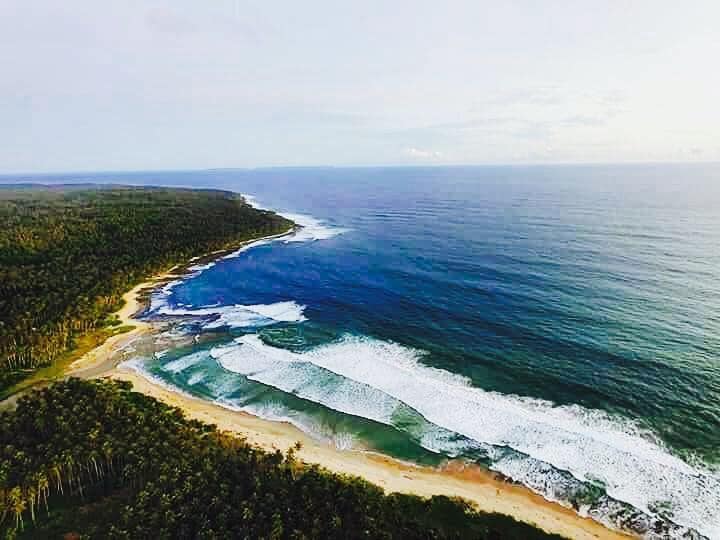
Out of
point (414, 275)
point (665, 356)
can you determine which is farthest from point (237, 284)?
point (665, 356)

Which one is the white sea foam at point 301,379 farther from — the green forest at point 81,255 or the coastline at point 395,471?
the green forest at point 81,255

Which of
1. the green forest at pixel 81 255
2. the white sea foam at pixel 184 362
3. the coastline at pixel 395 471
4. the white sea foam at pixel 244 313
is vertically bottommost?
the coastline at pixel 395 471

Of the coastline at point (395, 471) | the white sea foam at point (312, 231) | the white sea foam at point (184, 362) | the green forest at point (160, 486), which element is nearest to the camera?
the green forest at point (160, 486)

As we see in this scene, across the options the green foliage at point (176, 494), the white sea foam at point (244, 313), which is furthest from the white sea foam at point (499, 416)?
the green foliage at point (176, 494)

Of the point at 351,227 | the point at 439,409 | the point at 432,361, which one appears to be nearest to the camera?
the point at 439,409

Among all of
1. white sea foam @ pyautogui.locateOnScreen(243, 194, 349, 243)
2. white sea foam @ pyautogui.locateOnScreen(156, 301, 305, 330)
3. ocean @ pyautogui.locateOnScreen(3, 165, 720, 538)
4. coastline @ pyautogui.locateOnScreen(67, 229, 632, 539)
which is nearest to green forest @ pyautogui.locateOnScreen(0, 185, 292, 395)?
white sea foam @ pyautogui.locateOnScreen(243, 194, 349, 243)

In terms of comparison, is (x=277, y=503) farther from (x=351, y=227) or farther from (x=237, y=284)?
(x=351, y=227)

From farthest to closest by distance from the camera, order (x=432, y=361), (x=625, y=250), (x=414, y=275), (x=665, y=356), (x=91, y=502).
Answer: (x=625, y=250) → (x=414, y=275) → (x=432, y=361) → (x=665, y=356) → (x=91, y=502)
